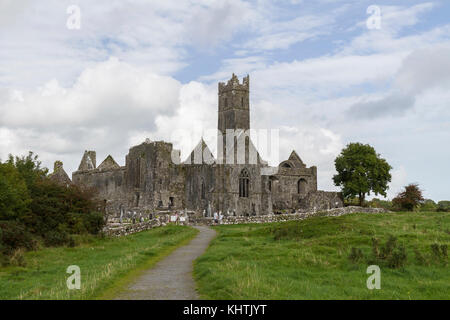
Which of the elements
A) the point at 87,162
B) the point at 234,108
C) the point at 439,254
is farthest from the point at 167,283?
the point at 87,162

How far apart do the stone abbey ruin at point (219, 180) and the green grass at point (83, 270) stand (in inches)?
1243

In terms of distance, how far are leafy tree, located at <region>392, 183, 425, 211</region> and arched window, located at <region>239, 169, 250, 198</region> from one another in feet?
62.6

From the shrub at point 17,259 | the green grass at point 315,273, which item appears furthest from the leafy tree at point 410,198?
the shrub at point 17,259

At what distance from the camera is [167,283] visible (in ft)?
52.3

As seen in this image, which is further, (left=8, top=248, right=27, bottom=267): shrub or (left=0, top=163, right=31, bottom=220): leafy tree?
(left=0, top=163, right=31, bottom=220): leafy tree

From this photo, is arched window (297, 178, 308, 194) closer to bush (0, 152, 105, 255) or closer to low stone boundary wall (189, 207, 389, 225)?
→ low stone boundary wall (189, 207, 389, 225)

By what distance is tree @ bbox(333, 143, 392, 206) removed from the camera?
229 feet

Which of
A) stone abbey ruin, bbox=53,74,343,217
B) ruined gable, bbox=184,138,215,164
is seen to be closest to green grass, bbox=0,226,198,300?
stone abbey ruin, bbox=53,74,343,217

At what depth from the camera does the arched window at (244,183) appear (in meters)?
65.8

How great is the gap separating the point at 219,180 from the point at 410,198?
78.3ft

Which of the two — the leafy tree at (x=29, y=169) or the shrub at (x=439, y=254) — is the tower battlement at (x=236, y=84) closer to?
the leafy tree at (x=29, y=169)

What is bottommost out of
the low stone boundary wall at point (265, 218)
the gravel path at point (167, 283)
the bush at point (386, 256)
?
the gravel path at point (167, 283)
